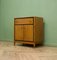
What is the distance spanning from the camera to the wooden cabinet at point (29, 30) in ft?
7.65

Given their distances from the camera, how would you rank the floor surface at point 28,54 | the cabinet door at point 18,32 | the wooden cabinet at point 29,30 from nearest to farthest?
the floor surface at point 28,54, the wooden cabinet at point 29,30, the cabinet door at point 18,32

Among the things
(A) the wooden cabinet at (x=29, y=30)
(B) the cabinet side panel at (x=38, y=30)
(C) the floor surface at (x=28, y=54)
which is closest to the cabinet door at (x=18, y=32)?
→ (A) the wooden cabinet at (x=29, y=30)

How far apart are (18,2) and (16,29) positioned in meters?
0.84

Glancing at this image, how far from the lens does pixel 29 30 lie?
93.4 inches

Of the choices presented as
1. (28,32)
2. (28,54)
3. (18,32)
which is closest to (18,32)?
(18,32)

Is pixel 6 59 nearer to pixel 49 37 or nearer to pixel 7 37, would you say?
pixel 49 37

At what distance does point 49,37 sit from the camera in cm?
262

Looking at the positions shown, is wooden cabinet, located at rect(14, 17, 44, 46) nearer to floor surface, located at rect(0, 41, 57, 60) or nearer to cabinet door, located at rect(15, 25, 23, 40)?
cabinet door, located at rect(15, 25, 23, 40)

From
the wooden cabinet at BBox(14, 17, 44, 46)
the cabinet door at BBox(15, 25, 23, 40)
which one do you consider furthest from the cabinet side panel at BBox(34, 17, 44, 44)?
the cabinet door at BBox(15, 25, 23, 40)

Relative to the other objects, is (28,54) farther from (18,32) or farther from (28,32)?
(18,32)

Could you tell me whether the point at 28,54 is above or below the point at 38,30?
below

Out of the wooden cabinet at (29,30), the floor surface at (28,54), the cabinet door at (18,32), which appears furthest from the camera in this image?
the cabinet door at (18,32)

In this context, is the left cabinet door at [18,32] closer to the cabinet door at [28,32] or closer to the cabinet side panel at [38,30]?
the cabinet door at [28,32]

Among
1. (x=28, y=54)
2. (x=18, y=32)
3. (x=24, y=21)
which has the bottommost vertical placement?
(x=28, y=54)
